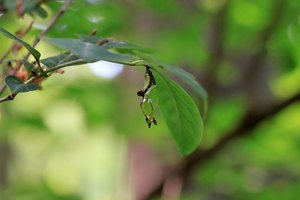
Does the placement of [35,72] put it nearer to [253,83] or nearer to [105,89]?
[253,83]

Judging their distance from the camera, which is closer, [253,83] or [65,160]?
[253,83]

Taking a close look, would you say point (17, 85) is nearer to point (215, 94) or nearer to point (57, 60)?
point (57, 60)

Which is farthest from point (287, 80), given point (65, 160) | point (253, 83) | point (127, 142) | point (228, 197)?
point (65, 160)

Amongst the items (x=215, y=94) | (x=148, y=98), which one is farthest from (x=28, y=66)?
(x=215, y=94)

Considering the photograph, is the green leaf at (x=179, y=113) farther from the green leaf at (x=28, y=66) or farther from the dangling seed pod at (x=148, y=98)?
the green leaf at (x=28, y=66)

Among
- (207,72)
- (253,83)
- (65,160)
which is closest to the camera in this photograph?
(207,72)

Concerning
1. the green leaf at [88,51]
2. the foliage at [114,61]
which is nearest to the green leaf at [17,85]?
the foliage at [114,61]
